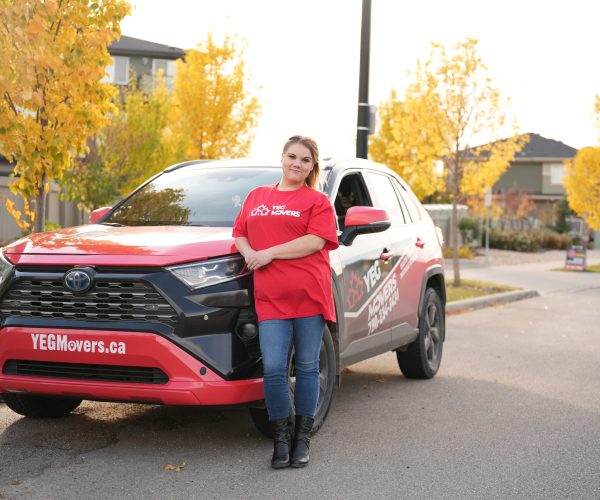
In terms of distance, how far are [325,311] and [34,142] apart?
14.9 feet

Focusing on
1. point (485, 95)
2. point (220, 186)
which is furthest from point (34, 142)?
point (485, 95)

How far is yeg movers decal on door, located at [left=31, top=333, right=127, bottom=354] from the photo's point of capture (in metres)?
5.09

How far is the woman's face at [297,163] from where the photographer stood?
17.0 feet

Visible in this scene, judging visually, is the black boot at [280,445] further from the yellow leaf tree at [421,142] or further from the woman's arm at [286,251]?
the yellow leaf tree at [421,142]

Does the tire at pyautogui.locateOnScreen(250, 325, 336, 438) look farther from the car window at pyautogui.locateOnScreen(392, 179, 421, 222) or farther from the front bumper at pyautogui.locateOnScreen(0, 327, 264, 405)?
the car window at pyautogui.locateOnScreen(392, 179, 421, 222)

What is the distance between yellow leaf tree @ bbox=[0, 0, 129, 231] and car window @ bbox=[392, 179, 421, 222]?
2.87m

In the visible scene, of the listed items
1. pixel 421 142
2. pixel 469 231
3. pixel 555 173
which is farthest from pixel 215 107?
pixel 555 173

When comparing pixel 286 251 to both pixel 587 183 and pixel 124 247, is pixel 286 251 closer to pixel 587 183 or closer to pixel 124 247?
pixel 124 247

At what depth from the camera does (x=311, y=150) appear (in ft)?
17.2

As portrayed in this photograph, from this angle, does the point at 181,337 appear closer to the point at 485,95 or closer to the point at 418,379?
the point at 418,379

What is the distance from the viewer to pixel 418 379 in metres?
8.45

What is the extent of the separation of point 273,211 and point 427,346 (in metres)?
3.64

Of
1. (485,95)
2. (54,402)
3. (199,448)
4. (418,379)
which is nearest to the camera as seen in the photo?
(199,448)

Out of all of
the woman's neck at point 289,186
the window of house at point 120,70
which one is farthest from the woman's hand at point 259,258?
the window of house at point 120,70
